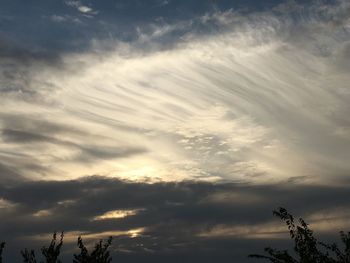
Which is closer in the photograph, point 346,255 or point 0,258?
point 346,255

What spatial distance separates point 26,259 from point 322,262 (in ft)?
49.9

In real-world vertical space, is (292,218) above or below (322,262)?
above

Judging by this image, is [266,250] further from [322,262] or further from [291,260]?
[322,262]

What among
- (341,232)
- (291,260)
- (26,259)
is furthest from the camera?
(26,259)

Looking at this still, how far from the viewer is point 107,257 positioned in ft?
73.1

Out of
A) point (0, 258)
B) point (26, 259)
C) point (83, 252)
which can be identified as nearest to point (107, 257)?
point (83, 252)

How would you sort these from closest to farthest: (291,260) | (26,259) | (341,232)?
(291,260) < (341,232) < (26,259)

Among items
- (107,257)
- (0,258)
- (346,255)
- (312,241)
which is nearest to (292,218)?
(312,241)

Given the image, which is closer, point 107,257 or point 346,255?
point 346,255

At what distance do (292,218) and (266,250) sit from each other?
1363 mm

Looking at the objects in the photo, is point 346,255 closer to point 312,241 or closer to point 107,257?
point 312,241

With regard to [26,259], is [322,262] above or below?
below

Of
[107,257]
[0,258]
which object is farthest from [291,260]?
[0,258]

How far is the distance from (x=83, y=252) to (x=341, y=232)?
13.0 meters
